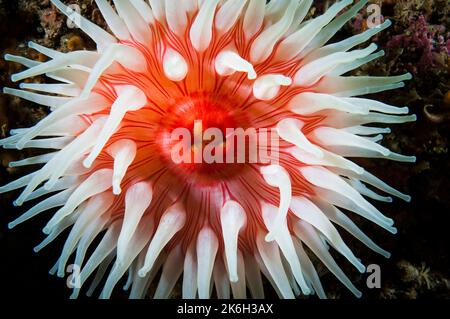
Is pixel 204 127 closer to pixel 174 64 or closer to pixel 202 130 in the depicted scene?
pixel 202 130

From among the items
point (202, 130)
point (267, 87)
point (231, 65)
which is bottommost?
point (202, 130)

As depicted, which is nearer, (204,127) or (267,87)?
(267,87)

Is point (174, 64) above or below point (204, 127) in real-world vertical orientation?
above

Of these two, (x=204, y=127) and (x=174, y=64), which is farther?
(x=204, y=127)

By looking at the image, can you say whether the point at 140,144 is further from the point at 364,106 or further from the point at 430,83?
the point at 430,83

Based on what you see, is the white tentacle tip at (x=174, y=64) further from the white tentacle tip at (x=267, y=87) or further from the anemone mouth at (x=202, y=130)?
the white tentacle tip at (x=267, y=87)

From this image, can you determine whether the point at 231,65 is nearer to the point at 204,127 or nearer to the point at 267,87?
the point at 267,87

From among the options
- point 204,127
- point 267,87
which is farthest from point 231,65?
point 204,127

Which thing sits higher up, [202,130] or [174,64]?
[174,64]

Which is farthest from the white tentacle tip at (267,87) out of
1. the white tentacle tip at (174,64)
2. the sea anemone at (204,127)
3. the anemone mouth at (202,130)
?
the white tentacle tip at (174,64)
